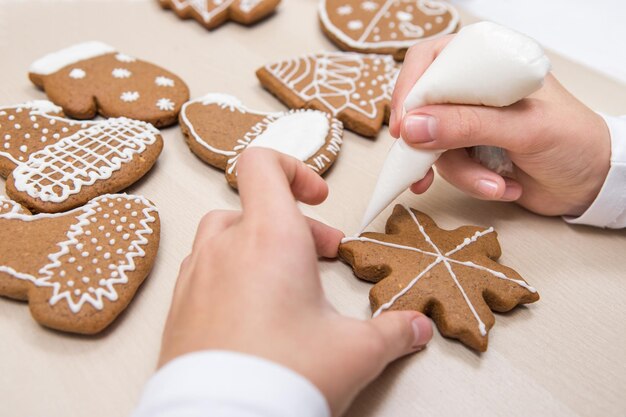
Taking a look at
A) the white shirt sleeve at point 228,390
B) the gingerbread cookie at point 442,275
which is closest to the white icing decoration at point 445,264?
the gingerbread cookie at point 442,275

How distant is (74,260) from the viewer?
3.31 feet

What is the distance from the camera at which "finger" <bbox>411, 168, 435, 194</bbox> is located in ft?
3.90

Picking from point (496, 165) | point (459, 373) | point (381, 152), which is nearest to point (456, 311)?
point (459, 373)

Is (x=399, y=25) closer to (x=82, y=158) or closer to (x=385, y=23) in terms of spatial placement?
(x=385, y=23)

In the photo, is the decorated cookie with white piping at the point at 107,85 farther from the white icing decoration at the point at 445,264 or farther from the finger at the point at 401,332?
the finger at the point at 401,332

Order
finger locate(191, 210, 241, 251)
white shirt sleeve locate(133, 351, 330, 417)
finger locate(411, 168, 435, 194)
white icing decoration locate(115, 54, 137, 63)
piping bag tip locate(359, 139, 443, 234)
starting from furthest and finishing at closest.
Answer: white icing decoration locate(115, 54, 137, 63)
finger locate(411, 168, 435, 194)
piping bag tip locate(359, 139, 443, 234)
finger locate(191, 210, 241, 251)
white shirt sleeve locate(133, 351, 330, 417)

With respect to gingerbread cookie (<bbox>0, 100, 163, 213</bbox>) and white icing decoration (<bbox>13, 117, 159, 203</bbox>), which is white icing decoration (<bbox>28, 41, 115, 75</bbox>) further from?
white icing decoration (<bbox>13, 117, 159, 203</bbox>)

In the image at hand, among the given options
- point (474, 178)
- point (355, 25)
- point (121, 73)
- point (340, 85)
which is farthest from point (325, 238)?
point (355, 25)

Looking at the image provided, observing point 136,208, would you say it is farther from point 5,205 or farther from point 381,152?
point 381,152

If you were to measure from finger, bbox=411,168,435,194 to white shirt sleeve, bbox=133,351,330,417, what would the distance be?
630mm

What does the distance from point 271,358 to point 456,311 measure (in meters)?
0.45

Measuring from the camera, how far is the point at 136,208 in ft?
3.67

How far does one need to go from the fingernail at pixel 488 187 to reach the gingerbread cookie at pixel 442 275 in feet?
0.26

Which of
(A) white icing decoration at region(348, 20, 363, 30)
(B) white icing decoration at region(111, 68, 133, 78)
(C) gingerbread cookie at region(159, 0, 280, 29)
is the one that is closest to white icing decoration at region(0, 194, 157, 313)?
(B) white icing decoration at region(111, 68, 133, 78)
